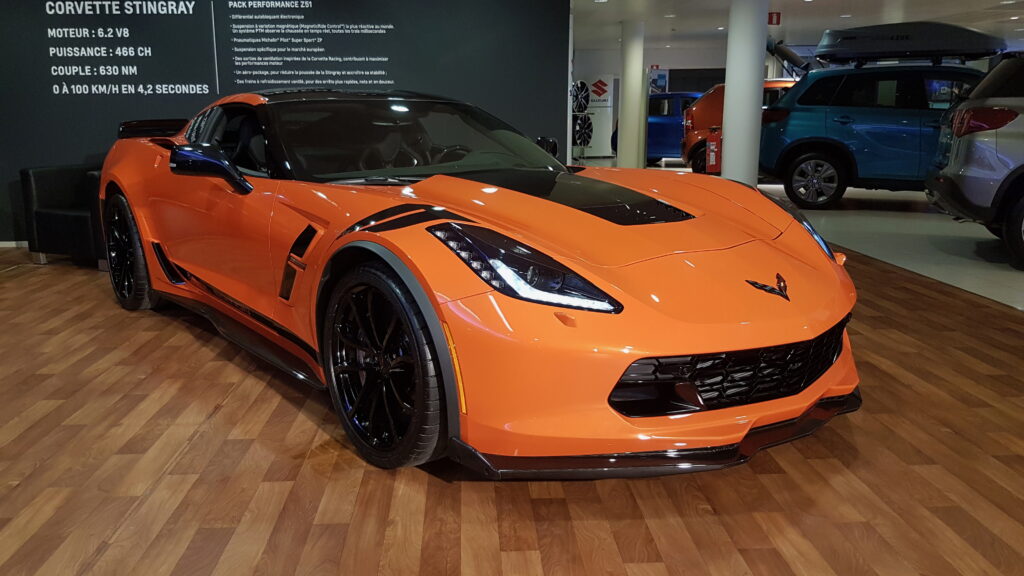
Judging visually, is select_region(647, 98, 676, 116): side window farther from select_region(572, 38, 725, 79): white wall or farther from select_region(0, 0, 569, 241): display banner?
select_region(0, 0, 569, 241): display banner

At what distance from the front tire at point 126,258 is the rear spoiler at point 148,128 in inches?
20.4

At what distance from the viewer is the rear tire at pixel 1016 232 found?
514 cm

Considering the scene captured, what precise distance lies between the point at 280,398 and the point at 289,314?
470mm

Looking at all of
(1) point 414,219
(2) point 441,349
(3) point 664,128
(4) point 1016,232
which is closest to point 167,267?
(1) point 414,219

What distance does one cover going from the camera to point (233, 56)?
20.3 ft

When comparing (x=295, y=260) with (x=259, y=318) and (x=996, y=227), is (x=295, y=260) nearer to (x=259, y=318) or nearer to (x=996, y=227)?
(x=259, y=318)

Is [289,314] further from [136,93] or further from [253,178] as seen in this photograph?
[136,93]

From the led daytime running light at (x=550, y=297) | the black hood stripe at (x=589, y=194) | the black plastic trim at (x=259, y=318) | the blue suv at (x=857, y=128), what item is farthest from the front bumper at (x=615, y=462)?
the blue suv at (x=857, y=128)

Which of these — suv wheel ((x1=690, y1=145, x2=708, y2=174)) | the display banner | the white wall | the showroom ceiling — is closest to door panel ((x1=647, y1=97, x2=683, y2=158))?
the showroom ceiling

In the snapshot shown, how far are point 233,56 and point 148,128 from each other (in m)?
1.78

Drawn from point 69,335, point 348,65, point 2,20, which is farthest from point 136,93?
point 69,335

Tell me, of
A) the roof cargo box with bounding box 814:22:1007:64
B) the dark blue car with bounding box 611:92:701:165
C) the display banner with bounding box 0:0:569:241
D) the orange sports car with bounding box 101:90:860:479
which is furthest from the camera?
the dark blue car with bounding box 611:92:701:165

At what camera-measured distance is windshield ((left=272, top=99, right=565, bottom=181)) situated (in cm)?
280

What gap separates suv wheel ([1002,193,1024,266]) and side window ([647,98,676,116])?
9.74 m
